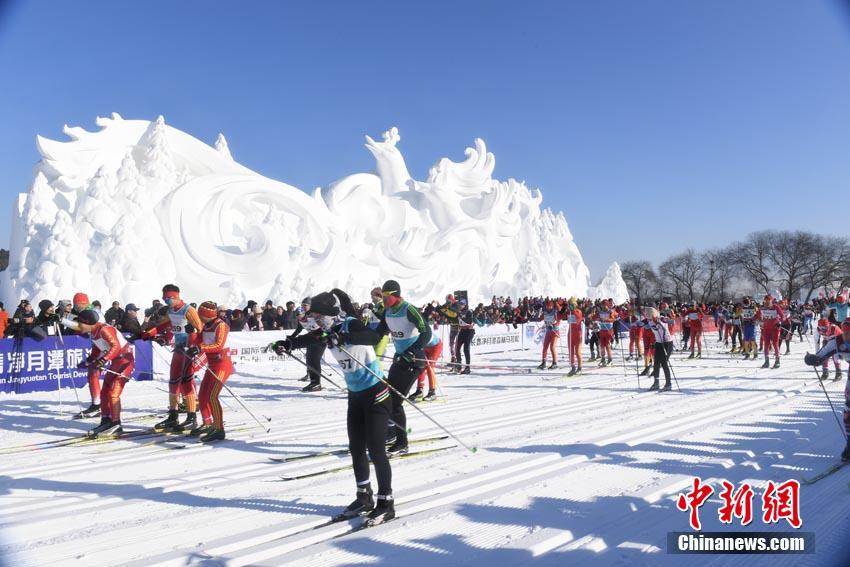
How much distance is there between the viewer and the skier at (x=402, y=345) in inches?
279

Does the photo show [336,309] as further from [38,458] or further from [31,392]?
[31,392]

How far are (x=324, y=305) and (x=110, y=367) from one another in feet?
16.4

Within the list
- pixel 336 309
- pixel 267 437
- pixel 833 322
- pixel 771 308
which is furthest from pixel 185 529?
pixel 771 308

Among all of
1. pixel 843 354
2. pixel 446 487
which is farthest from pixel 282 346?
pixel 843 354

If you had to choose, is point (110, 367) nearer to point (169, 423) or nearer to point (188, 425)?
point (169, 423)

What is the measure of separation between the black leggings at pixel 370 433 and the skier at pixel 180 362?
15.3 ft

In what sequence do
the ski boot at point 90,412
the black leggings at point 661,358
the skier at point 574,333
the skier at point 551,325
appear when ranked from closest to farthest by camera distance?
the ski boot at point 90,412, the black leggings at point 661,358, the skier at point 574,333, the skier at point 551,325

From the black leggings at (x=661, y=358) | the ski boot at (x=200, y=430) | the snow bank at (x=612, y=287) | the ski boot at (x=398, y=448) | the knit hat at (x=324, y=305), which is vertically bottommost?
the ski boot at (x=398, y=448)

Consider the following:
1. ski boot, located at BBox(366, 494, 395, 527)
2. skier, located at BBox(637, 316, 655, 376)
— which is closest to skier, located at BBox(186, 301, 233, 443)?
ski boot, located at BBox(366, 494, 395, 527)

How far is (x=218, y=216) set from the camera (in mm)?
34469

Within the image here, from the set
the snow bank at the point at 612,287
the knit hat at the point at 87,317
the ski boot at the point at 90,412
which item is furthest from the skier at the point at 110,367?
the snow bank at the point at 612,287

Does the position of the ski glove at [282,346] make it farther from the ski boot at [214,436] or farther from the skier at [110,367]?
the skier at [110,367]

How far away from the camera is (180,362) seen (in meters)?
8.98

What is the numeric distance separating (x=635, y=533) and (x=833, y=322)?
41.5 ft
